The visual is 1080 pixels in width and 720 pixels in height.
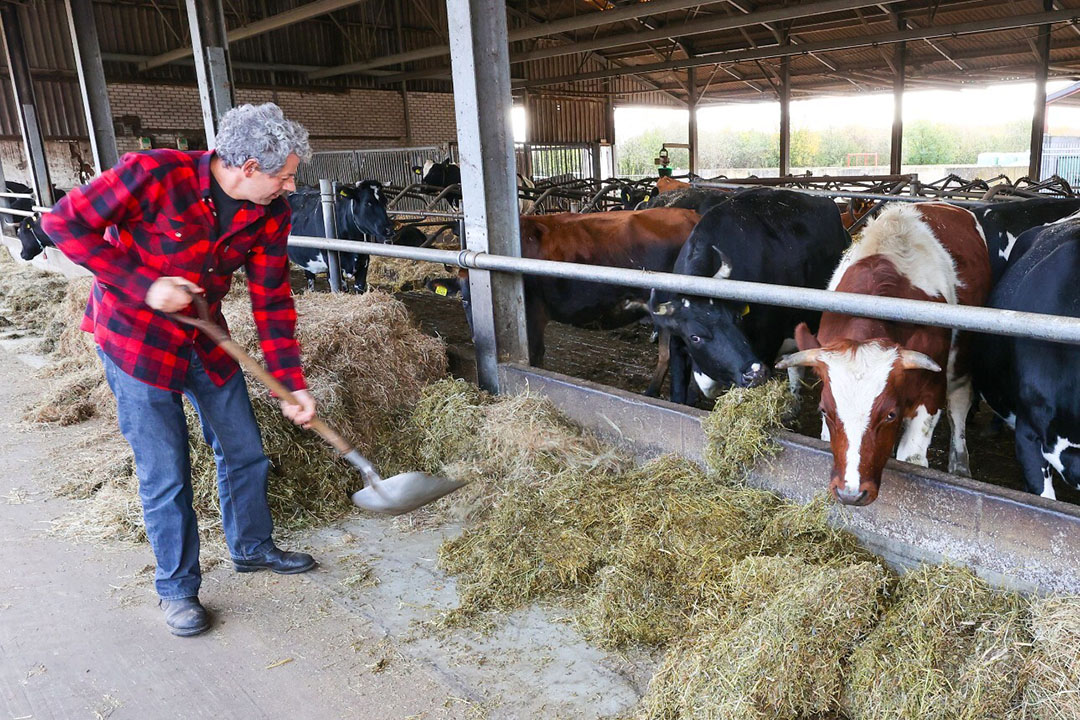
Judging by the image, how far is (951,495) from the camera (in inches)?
105

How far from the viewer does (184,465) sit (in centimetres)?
283

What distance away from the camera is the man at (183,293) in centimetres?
244

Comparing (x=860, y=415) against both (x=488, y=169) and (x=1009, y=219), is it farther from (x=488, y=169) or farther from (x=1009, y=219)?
(x=1009, y=219)

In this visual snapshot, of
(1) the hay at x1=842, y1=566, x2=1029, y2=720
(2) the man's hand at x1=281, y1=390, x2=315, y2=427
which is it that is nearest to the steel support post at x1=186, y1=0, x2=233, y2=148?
(2) the man's hand at x1=281, y1=390, x2=315, y2=427

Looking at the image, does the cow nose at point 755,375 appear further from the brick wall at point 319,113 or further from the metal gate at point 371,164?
the metal gate at point 371,164

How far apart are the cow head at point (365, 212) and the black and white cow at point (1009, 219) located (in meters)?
6.05

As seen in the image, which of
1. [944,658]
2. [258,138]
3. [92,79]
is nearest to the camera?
[944,658]

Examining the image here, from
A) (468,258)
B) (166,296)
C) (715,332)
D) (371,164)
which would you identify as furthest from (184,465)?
(371,164)

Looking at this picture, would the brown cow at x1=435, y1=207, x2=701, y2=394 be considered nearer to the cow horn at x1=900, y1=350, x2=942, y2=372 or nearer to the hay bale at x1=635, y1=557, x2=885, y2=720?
the cow horn at x1=900, y1=350, x2=942, y2=372

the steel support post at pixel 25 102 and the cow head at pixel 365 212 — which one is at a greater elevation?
the steel support post at pixel 25 102

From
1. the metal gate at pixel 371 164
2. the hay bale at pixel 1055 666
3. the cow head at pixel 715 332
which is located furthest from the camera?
the metal gate at pixel 371 164

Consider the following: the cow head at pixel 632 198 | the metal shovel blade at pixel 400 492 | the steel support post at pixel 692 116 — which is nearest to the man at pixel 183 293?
the metal shovel blade at pixel 400 492

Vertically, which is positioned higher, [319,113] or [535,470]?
[319,113]

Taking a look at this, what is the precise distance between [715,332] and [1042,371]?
1459mm
